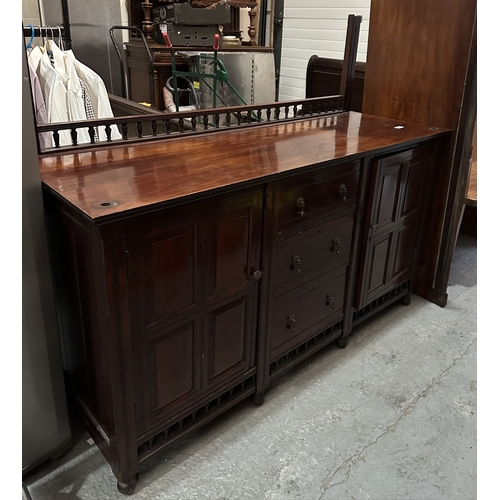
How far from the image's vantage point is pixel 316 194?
1.67 metres

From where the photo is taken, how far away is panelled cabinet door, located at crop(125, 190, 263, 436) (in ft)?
4.16

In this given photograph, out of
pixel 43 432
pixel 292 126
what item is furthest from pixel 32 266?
pixel 292 126

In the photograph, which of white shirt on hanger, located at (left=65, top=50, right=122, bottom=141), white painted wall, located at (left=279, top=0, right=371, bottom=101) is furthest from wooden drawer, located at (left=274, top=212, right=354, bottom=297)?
white painted wall, located at (left=279, top=0, right=371, bottom=101)

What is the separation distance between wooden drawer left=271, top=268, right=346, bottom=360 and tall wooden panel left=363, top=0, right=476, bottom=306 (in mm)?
684

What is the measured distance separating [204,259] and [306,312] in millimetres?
643

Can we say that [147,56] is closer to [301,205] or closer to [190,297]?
[301,205]

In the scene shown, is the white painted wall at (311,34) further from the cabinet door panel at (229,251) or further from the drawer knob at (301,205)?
the cabinet door panel at (229,251)

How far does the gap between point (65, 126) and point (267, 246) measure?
2.49ft

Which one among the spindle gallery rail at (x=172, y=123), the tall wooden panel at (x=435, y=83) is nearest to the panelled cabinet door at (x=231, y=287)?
the spindle gallery rail at (x=172, y=123)

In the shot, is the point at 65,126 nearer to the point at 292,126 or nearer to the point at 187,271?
the point at 187,271

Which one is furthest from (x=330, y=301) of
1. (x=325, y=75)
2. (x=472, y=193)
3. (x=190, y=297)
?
(x=325, y=75)

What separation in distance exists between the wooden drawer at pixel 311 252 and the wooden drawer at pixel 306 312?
5cm

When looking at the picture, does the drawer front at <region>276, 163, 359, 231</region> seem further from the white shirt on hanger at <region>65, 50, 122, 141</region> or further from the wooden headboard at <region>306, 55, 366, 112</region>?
the wooden headboard at <region>306, 55, 366, 112</region>

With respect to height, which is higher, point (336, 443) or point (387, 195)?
point (387, 195)
